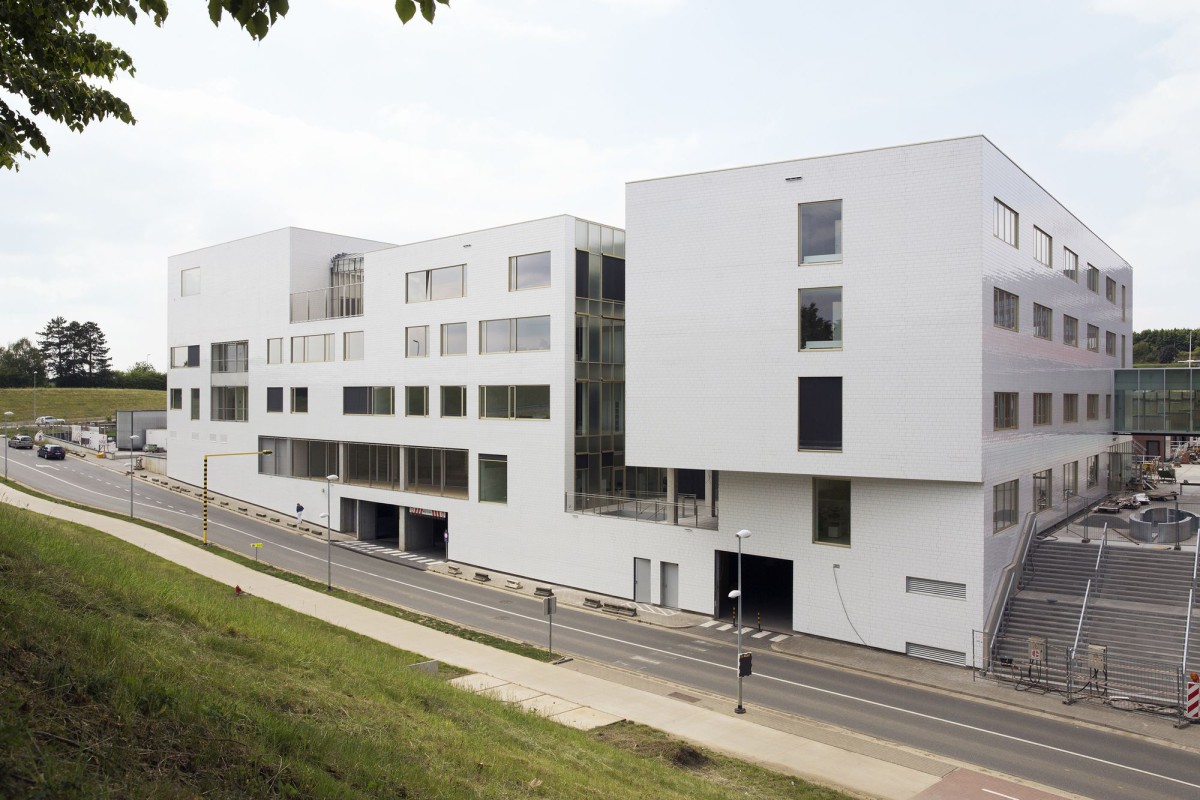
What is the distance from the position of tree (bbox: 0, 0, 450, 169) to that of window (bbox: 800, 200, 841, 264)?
23.7 metres

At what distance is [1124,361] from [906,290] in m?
36.1

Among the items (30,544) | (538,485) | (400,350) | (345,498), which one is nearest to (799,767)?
(30,544)

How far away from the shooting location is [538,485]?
4119 centimetres

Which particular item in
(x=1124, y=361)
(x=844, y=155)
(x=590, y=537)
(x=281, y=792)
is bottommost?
(x=590, y=537)

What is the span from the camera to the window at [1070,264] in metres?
39.3

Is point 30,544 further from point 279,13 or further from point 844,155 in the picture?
point 844,155

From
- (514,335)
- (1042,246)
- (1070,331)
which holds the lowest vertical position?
(514,335)

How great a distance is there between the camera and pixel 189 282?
214 feet

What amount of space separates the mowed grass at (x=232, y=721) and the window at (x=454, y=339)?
26977 mm

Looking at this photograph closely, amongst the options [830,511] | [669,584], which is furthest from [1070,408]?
[669,584]

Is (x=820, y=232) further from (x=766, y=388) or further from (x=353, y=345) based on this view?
(x=353, y=345)

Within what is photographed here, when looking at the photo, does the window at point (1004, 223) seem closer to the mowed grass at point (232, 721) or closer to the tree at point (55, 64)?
the mowed grass at point (232, 721)

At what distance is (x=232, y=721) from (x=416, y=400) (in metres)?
39.2

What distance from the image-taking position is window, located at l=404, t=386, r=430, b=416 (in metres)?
47.2
